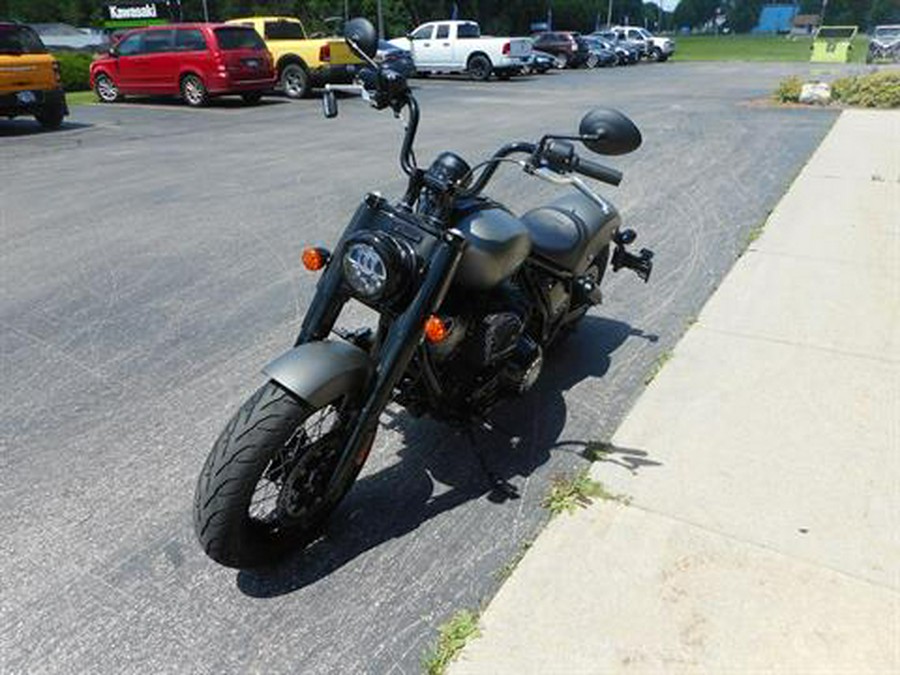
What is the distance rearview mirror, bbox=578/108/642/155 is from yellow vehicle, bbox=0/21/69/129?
40.5 ft

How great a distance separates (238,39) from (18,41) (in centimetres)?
517

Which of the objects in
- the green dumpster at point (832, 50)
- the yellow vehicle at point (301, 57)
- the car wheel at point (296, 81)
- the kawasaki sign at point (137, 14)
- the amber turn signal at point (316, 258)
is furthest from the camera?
the green dumpster at point (832, 50)

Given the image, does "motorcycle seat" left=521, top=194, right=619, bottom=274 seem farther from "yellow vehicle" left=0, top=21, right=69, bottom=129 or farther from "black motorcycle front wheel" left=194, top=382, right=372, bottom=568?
"yellow vehicle" left=0, top=21, right=69, bottom=129

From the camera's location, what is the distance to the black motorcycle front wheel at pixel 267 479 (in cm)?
222

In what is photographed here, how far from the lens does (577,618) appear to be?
2.30 metres

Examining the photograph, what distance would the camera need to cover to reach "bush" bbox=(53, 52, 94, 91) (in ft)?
67.6

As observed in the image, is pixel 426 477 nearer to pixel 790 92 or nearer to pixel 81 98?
pixel 790 92

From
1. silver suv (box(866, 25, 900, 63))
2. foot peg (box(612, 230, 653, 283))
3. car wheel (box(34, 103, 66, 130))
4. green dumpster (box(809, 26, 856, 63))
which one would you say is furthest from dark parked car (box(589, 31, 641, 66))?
foot peg (box(612, 230, 653, 283))

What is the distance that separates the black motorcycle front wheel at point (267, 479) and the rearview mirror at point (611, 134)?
50.5 inches

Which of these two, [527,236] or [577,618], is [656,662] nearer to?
[577,618]

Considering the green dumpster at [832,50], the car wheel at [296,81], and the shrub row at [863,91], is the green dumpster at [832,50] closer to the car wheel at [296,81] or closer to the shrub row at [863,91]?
the shrub row at [863,91]

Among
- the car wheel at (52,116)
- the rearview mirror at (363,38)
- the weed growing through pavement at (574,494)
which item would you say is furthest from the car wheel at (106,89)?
the weed growing through pavement at (574,494)

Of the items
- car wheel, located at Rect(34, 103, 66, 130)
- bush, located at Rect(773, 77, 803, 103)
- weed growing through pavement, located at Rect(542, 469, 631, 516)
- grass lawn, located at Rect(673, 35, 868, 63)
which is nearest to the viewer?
weed growing through pavement, located at Rect(542, 469, 631, 516)

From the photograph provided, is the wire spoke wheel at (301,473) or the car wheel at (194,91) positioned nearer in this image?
the wire spoke wheel at (301,473)
